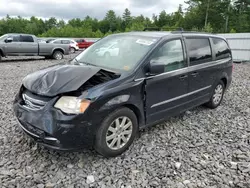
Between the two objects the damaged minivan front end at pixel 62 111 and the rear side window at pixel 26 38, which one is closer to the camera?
the damaged minivan front end at pixel 62 111

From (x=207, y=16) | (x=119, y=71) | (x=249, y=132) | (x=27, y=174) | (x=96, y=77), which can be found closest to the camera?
(x=27, y=174)

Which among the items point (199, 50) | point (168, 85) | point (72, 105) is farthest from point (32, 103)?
point (199, 50)

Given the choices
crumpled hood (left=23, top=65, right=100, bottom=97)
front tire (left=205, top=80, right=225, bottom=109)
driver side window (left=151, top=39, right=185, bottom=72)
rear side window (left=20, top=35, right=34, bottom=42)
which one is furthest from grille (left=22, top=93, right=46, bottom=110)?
rear side window (left=20, top=35, right=34, bottom=42)

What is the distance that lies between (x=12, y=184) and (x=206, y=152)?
2561 mm

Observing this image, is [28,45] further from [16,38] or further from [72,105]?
[72,105]

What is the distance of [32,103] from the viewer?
2699mm

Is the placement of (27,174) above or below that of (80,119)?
below

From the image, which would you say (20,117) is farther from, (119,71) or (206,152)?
(206,152)

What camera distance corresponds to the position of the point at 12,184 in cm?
240

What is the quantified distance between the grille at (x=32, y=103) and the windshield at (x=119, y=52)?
1.10m

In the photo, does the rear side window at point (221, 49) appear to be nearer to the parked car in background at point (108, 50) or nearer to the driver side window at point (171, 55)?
the driver side window at point (171, 55)

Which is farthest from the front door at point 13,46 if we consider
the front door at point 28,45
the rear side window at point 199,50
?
the rear side window at point 199,50

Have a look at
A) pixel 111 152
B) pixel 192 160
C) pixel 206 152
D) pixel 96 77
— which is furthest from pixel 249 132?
pixel 96 77

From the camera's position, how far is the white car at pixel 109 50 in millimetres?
3516
